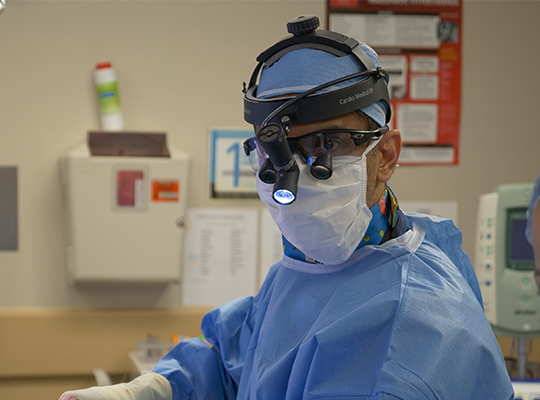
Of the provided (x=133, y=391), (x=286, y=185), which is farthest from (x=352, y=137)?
(x=133, y=391)

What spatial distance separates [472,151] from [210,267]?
47.0 inches

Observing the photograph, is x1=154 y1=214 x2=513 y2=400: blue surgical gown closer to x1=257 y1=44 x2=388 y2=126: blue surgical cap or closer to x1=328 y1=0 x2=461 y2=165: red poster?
x1=257 y1=44 x2=388 y2=126: blue surgical cap

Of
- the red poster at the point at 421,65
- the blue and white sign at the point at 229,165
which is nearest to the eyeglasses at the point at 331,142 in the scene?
the blue and white sign at the point at 229,165

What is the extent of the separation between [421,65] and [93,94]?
1316 mm

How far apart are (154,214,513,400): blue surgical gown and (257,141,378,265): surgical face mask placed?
1.6 inches

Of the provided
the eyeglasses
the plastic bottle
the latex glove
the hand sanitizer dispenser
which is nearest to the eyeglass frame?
the eyeglasses

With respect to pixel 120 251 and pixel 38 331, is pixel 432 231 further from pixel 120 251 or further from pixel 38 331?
pixel 38 331

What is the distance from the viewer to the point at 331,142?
2.82ft

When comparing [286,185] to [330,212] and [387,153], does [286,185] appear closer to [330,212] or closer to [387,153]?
[330,212]

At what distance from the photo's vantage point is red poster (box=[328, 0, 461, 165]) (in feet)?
7.76

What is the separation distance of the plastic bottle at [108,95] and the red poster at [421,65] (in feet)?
3.11

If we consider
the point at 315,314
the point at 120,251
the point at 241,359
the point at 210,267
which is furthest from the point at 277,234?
the point at 315,314

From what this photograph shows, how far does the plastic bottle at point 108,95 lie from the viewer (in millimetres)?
2154

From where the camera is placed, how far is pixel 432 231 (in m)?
0.98
